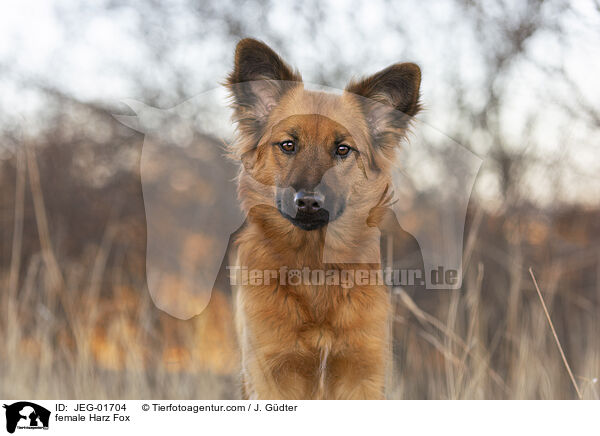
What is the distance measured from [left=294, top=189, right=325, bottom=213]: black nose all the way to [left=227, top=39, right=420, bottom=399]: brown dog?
0.03m

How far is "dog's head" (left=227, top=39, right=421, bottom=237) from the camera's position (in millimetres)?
1895

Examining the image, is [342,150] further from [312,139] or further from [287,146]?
[287,146]

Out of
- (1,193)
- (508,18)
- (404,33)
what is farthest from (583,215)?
(1,193)

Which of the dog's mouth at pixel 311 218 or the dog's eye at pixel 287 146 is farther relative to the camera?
the dog's eye at pixel 287 146

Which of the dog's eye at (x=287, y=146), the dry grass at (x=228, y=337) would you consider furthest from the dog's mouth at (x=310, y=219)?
the dry grass at (x=228, y=337)

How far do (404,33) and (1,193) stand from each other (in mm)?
2410

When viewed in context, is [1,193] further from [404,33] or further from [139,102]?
[404,33]

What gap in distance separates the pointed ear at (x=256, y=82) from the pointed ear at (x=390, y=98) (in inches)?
12.4

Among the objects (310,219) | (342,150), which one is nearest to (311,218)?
(310,219)

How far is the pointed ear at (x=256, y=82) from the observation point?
1.84 m

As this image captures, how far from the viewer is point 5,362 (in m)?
2.21
